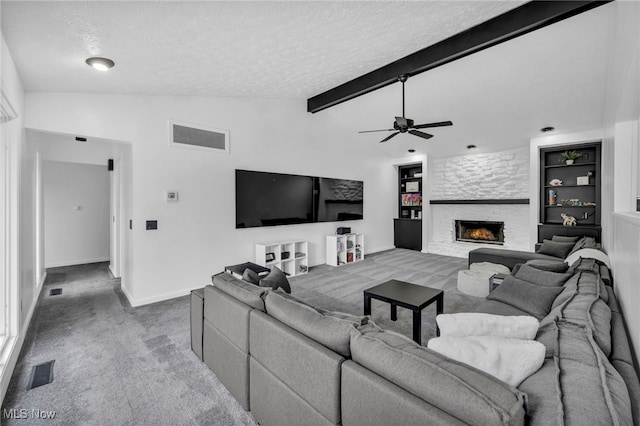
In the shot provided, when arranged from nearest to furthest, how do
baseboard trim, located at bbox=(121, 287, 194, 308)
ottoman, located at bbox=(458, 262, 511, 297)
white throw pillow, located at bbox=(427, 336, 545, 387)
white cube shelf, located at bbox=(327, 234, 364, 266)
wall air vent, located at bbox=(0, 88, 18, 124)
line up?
white throw pillow, located at bbox=(427, 336, 545, 387) < wall air vent, located at bbox=(0, 88, 18, 124) < baseboard trim, located at bbox=(121, 287, 194, 308) < ottoman, located at bbox=(458, 262, 511, 297) < white cube shelf, located at bbox=(327, 234, 364, 266)

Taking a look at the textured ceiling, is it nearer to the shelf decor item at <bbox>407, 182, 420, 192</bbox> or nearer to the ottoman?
the ottoman

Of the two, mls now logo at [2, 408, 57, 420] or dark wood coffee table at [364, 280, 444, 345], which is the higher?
dark wood coffee table at [364, 280, 444, 345]

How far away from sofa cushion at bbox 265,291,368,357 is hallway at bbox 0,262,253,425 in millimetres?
729

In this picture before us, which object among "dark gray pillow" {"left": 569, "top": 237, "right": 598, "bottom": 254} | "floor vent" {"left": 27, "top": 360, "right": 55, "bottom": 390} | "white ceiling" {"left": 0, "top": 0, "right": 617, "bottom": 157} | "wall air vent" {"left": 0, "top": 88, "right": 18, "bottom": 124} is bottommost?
"floor vent" {"left": 27, "top": 360, "right": 55, "bottom": 390}

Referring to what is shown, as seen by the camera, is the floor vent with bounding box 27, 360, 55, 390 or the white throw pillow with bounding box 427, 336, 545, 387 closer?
the white throw pillow with bounding box 427, 336, 545, 387

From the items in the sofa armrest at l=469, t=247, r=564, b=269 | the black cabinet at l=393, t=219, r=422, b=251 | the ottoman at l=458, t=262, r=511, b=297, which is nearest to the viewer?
the ottoman at l=458, t=262, r=511, b=297

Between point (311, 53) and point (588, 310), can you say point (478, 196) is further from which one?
point (588, 310)

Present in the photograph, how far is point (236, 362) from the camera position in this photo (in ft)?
5.98

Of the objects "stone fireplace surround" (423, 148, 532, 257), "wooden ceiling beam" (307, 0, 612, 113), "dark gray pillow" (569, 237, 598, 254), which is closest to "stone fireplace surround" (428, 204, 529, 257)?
"stone fireplace surround" (423, 148, 532, 257)

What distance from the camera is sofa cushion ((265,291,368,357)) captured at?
129 cm

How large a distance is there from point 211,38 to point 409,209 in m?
6.72

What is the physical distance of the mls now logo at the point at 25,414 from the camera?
1752 millimetres

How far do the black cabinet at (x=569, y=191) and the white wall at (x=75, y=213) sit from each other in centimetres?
874

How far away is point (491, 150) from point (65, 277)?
849 centimetres
